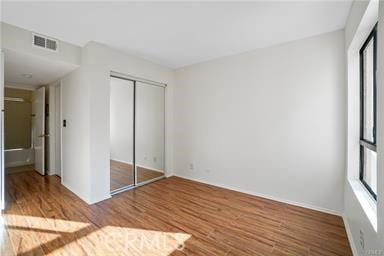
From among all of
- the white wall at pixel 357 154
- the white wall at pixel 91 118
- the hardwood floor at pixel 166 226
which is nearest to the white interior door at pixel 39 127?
the hardwood floor at pixel 166 226

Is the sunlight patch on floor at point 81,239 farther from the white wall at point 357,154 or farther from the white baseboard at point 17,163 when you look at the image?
the white baseboard at point 17,163

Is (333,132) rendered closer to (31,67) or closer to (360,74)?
(360,74)

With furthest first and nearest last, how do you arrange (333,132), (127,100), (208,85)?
(208,85), (127,100), (333,132)

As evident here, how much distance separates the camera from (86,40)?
9.02 feet

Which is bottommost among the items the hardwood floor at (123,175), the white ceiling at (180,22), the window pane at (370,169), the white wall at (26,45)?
the hardwood floor at (123,175)

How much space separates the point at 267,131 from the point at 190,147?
1.69 m

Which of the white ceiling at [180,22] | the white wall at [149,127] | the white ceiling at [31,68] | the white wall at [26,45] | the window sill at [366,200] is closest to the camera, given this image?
the window sill at [366,200]

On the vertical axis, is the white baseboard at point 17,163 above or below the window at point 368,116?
below

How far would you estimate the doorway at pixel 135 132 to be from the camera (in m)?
3.34

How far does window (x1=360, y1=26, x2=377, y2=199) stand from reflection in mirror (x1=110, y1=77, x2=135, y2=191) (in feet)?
11.2

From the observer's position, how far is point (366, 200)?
161 cm

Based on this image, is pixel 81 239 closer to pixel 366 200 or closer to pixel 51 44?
pixel 51 44

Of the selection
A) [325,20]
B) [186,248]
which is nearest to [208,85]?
[325,20]

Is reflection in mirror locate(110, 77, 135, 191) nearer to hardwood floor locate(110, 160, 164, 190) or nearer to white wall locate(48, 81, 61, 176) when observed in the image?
hardwood floor locate(110, 160, 164, 190)
